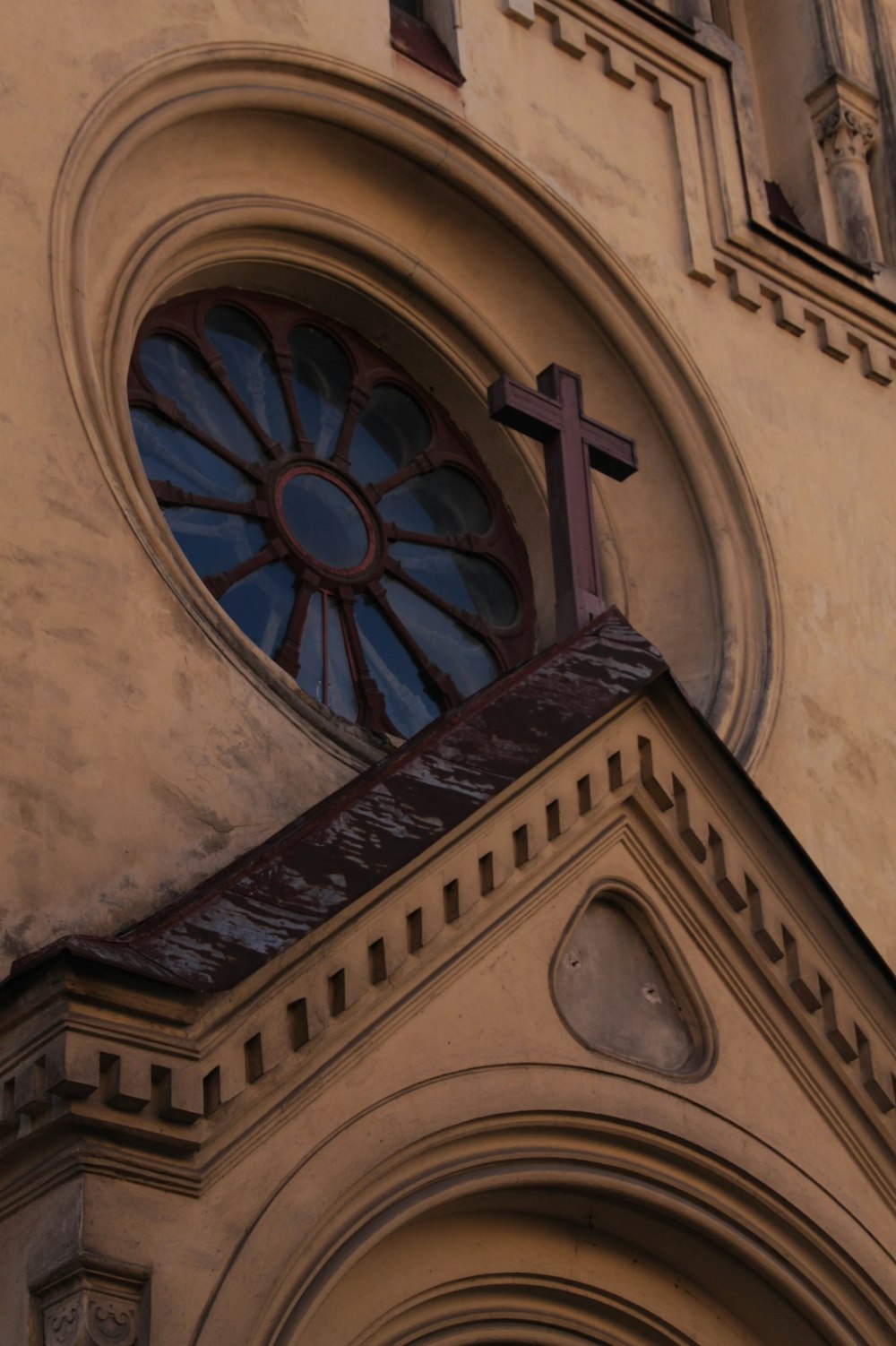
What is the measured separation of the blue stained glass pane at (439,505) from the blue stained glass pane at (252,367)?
0.52 m

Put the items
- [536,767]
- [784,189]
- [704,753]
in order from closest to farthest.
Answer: [536,767] < [704,753] < [784,189]

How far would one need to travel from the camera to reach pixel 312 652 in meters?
9.25

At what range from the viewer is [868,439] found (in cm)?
1114

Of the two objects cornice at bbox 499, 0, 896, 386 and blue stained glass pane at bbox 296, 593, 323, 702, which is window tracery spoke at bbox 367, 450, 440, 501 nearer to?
blue stained glass pane at bbox 296, 593, 323, 702

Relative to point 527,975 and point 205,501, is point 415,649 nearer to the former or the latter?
point 205,501

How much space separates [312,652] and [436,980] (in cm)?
256

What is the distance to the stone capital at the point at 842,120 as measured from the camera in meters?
12.2

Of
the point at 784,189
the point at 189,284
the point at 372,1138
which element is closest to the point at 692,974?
the point at 372,1138

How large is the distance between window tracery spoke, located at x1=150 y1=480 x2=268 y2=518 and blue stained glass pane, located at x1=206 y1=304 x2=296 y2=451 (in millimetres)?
401

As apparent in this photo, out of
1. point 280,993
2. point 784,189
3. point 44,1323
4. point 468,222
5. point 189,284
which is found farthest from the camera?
point 784,189

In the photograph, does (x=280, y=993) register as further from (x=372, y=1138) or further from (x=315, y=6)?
(x=315, y=6)

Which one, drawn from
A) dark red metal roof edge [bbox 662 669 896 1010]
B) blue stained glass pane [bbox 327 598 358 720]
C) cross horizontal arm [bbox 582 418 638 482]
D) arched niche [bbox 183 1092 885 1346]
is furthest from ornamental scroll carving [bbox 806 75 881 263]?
arched niche [bbox 183 1092 885 1346]

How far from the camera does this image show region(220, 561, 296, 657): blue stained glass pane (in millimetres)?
9109

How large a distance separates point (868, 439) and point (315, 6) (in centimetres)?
305
